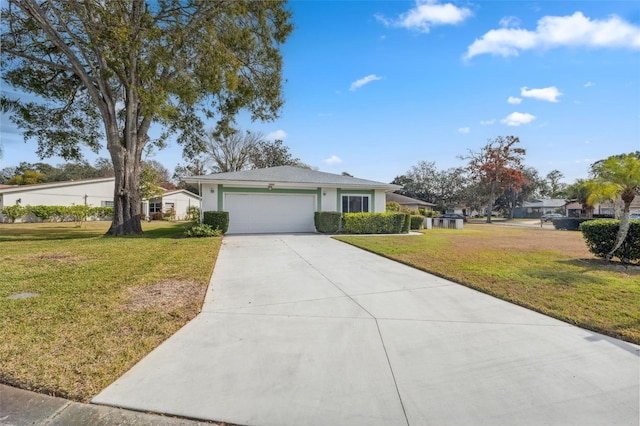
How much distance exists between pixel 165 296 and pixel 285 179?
1067cm

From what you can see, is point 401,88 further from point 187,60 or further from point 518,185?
point 518,185

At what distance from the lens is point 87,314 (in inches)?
148

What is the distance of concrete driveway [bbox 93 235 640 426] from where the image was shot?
6.89 ft

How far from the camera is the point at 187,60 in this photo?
1272 cm

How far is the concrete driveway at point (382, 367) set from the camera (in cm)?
210

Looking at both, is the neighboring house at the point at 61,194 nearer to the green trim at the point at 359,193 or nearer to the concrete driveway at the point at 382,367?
the green trim at the point at 359,193

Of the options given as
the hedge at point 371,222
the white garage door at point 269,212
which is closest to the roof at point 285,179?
the white garage door at point 269,212

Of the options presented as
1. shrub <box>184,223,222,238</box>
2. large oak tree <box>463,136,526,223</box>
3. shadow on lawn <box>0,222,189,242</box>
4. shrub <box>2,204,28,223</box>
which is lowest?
shadow on lawn <box>0,222,189,242</box>

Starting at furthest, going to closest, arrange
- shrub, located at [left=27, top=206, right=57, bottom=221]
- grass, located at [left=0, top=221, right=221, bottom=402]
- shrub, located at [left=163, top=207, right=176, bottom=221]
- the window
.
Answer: shrub, located at [left=163, top=207, right=176, bottom=221] → shrub, located at [left=27, top=206, right=57, bottom=221] → the window → grass, located at [left=0, top=221, right=221, bottom=402]

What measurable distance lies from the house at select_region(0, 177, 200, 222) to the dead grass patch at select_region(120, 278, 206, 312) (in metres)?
29.0

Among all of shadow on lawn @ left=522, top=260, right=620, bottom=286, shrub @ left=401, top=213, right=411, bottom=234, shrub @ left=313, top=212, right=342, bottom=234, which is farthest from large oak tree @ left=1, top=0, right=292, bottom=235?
shadow on lawn @ left=522, top=260, right=620, bottom=286

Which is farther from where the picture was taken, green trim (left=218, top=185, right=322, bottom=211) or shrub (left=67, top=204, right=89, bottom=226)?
shrub (left=67, top=204, right=89, bottom=226)

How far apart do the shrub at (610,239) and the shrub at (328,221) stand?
30.4ft

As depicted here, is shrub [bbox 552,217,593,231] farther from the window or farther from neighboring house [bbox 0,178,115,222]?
neighboring house [bbox 0,178,115,222]
